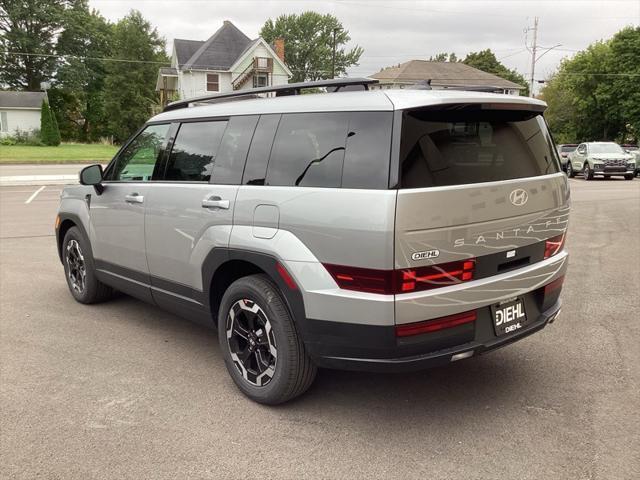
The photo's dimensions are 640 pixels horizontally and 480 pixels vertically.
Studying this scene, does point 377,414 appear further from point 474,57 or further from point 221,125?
point 474,57

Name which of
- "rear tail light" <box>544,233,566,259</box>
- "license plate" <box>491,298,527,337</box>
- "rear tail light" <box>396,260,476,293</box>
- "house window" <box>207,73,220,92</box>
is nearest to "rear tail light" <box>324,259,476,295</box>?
"rear tail light" <box>396,260,476,293</box>

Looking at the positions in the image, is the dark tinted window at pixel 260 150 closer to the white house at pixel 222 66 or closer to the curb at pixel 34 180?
the curb at pixel 34 180

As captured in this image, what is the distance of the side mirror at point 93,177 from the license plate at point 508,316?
3.55m

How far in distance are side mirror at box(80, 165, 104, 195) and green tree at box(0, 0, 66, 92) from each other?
6650cm

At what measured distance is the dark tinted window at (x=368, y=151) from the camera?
286cm

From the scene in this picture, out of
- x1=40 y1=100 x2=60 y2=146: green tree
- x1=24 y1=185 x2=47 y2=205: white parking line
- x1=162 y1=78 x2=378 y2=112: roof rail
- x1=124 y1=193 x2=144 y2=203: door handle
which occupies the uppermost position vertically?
x1=40 y1=100 x2=60 y2=146: green tree

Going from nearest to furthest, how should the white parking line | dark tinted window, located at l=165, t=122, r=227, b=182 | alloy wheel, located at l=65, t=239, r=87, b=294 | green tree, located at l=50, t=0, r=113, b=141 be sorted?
dark tinted window, located at l=165, t=122, r=227, b=182 < alloy wheel, located at l=65, t=239, r=87, b=294 < the white parking line < green tree, located at l=50, t=0, r=113, b=141

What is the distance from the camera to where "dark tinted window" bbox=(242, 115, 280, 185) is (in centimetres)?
349

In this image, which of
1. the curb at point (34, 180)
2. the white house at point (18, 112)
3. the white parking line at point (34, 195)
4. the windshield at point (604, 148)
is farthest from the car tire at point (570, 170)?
the white house at point (18, 112)

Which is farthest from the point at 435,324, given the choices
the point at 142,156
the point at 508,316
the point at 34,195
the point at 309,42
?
the point at 309,42

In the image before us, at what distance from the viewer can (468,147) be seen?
3.06m

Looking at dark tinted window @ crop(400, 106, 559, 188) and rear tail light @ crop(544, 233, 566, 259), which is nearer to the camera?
dark tinted window @ crop(400, 106, 559, 188)

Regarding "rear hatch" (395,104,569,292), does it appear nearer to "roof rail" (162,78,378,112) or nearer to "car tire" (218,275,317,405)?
"roof rail" (162,78,378,112)

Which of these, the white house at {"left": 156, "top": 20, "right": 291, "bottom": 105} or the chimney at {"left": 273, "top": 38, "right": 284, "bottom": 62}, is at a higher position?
the chimney at {"left": 273, "top": 38, "right": 284, "bottom": 62}
